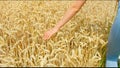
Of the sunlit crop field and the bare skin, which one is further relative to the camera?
the bare skin

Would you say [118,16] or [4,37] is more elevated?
[118,16]

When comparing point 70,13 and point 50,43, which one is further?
point 50,43

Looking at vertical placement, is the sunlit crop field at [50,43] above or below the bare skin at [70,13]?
below

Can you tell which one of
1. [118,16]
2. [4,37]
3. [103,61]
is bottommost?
[103,61]

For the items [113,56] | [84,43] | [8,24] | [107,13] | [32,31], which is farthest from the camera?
[107,13]

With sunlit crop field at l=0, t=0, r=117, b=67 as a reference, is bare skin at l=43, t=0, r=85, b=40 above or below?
above

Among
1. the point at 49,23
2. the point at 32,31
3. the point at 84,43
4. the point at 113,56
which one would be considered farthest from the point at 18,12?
the point at 113,56

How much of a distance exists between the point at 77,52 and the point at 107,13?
2.83 metres

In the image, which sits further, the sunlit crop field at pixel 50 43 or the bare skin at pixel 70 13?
the bare skin at pixel 70 13

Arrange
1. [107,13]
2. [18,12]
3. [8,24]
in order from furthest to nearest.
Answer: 1. [107,13]
2. [18,12]
3. [8,24]

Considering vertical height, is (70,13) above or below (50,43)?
above

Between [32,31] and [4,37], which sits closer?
[4,37]

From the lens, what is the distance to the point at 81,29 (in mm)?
4578

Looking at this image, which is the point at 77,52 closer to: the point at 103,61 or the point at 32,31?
the point at 103,61
